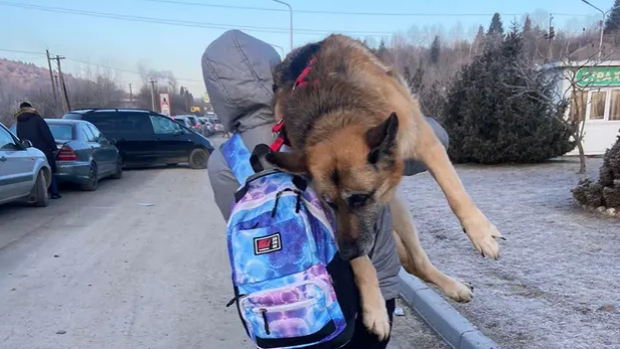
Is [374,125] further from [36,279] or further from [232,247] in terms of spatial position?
[36,279]

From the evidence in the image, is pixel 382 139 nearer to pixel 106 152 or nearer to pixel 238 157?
pixel 238 157

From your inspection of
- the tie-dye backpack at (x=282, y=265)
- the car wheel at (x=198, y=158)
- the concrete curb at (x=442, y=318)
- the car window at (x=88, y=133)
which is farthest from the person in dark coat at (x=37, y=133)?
the tie-dye backpack at (x=282, y=265)

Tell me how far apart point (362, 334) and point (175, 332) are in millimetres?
2810

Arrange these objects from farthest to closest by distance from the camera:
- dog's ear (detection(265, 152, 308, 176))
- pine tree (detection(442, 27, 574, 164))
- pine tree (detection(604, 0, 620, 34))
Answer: pine tree (detection(604, 0, 620, 34)) < pine tree (detection(442, 27, 574, 164)) < dog's ear (detection(265, 152, 308, 176))

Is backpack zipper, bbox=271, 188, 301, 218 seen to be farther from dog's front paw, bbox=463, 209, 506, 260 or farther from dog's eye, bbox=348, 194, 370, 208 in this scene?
dog's front paw, bbox=463, 209, 506, 260

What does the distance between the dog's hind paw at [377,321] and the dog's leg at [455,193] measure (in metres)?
0.61

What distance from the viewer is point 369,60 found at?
2.45m

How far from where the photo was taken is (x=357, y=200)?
2.21 metres

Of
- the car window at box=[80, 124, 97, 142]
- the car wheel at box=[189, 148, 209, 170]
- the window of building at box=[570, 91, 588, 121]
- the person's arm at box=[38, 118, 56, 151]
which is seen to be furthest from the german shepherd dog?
the car wheel at box=[189, 148, 209, 170]

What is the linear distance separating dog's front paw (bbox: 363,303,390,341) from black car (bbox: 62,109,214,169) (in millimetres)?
15941

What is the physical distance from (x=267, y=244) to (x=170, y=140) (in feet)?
55.9

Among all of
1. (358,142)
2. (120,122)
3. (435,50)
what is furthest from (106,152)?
(435,50)

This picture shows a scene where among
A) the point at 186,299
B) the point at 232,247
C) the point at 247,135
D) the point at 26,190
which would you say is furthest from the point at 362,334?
the point at 26,190

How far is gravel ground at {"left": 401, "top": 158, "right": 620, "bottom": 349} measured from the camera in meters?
3.93
